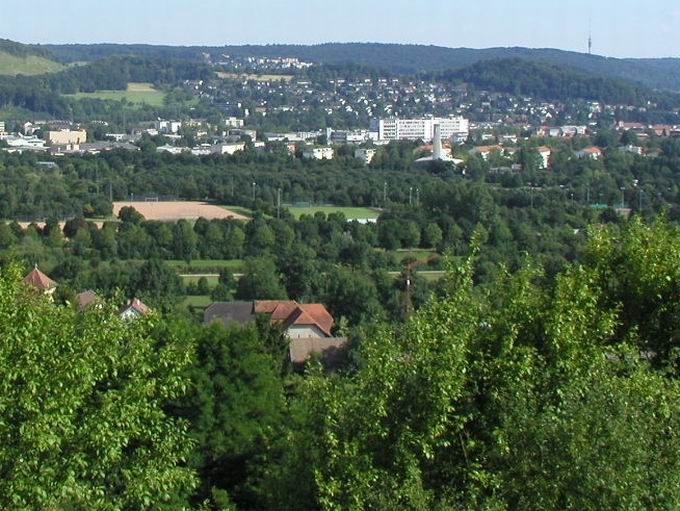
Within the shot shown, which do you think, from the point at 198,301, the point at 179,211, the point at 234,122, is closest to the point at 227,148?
the point at 234,122

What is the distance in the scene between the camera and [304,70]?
100438 mm

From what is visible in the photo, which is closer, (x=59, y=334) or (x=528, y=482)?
(x=528, y=482)

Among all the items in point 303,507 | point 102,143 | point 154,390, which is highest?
point 154,390

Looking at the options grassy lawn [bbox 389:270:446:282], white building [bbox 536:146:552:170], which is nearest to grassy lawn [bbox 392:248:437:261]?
grassy lawn [bbox 389:270:446:282]

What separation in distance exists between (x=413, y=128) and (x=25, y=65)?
27208mm

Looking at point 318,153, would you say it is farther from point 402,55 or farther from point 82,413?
point 402,55

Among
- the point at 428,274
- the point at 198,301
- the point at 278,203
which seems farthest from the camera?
the point at 278,203

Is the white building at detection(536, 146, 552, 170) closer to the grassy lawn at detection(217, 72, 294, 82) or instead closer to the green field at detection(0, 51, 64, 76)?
the green field at detection(0, 51, 64, 76)

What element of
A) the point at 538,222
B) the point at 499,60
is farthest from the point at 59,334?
the point at 499,60

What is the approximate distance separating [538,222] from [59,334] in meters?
23.1

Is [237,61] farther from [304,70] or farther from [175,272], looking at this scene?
[175,272]

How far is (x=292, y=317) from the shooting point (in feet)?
58.5

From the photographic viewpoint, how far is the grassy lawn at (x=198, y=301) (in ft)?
65.0

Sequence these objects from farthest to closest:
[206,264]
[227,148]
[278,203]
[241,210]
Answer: [227,148]
[278,203]
[241,210]
[206,264]
